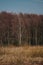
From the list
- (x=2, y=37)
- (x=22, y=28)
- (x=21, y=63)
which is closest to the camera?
(x=21, y=63)

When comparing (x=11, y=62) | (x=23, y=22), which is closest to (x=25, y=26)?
(x=23, y=22)

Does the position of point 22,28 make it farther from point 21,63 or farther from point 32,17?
point 21,63

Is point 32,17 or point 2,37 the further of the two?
point 32,17

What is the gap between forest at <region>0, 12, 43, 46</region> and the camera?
14.0m

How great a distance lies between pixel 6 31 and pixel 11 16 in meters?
1.23

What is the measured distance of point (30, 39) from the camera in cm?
1481

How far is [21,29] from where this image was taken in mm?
14703

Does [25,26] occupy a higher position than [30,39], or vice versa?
[25,26]

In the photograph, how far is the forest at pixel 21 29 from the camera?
14.0m

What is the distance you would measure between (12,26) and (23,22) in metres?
0.93

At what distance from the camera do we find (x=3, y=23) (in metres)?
14.3

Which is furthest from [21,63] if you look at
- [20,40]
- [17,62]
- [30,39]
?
[30,39]

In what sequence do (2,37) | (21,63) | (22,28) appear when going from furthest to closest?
(22,28) < (2,37) < (21,63)

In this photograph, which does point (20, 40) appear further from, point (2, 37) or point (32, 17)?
point (32, 17)
